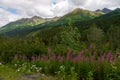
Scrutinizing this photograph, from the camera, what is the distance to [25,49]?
63.9 feet

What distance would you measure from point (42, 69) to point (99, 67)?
3537 millimetres

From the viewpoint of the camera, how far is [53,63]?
12.5 meters

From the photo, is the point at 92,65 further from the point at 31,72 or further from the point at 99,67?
the point at 31,72

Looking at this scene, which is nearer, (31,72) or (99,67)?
(99,67)

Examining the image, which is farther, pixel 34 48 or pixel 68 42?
pixel 68 42

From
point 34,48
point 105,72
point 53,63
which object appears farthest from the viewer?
point 34,48

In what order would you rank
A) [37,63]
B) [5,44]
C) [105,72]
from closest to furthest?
[105,72]
[37,63]
[5,44]

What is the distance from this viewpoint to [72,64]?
11.7 m

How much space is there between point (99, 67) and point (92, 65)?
1.14ft

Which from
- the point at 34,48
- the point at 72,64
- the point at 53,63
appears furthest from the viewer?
the point at 34,48

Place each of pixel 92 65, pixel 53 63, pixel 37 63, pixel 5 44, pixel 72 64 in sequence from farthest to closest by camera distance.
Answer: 1. pixel 5 44
2. pixel 37 63
3. pixel 53 63
4. pixel 72 64
5. pixel 92 65

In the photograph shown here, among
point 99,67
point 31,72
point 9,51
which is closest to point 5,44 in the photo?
point 9,51


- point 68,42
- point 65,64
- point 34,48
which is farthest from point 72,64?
point 68,42

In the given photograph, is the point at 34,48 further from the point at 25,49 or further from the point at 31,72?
the point at 31,72
